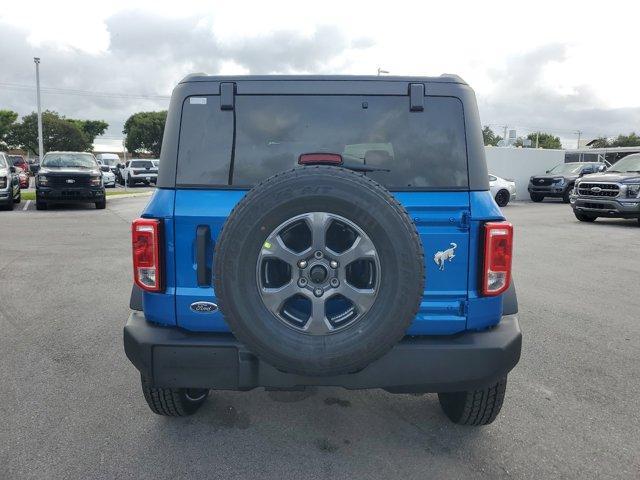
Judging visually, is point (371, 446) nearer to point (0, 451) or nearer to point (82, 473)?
point (82, 473)

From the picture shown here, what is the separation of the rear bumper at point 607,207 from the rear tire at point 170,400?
1310cm

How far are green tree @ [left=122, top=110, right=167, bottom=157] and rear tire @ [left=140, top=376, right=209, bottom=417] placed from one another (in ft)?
259

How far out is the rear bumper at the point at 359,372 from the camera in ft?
8.26

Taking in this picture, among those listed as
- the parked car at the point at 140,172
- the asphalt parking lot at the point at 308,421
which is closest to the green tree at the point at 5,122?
the parked car at the point at 140,172

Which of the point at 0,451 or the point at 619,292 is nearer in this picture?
the point at 0,451

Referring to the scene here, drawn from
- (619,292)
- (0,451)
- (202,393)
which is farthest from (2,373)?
(619,292)

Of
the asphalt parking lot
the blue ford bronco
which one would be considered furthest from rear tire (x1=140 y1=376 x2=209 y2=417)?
the blue ford bronco

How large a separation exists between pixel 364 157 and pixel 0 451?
247 cm

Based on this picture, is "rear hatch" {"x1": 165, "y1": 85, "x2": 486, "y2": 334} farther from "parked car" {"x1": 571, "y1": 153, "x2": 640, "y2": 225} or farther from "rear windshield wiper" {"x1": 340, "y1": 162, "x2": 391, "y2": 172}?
"parked car" {"x1": 571, "y1": 153, "x2": 640, "y2": 225}

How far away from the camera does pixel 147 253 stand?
2645 millimetres

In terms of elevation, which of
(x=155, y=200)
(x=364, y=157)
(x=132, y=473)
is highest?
(x=364, y=157)

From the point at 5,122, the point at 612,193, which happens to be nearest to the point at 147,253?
the point at 612,193

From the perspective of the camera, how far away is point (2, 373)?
390 cm

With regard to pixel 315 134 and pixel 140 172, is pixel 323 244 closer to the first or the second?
pixel 315 134
